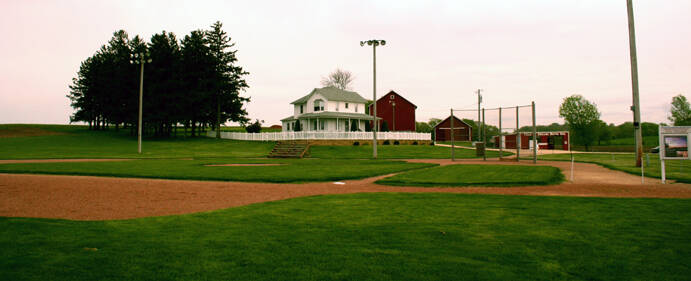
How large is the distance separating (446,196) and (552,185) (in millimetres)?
5287

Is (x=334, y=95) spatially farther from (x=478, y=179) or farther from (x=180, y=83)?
(x=478, y=179)

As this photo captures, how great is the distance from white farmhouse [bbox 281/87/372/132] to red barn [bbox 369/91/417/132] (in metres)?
11.3

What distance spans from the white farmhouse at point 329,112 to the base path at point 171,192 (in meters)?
35.6

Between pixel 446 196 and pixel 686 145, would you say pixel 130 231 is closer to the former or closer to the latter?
pixel 446 196

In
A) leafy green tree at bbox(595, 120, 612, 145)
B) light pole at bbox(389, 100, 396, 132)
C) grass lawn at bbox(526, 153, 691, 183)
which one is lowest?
grass lawn at bbox(526, 153, 691, 183)

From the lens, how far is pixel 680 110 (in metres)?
70.4

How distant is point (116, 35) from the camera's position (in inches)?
3036

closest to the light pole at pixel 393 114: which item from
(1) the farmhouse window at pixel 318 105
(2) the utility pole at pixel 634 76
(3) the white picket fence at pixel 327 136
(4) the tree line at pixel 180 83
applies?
(3) the white picket fence at pixel 327 136

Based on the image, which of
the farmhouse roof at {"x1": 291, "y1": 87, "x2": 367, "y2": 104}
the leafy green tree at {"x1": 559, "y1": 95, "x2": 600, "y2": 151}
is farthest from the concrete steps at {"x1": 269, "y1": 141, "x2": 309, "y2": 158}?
the leafy green tree at {"x1": 559, "y1": 95, "x2": 600, "y2": 151}

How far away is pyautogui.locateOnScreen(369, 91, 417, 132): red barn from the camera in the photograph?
6919cm

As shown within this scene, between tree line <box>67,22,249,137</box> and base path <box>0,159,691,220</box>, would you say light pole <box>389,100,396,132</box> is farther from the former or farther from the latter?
base path <box>0,159,691,220</box>

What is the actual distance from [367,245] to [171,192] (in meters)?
8.96

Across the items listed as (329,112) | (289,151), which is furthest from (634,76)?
(329,112)

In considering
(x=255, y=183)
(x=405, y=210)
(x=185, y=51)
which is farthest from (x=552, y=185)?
(x=185, y=51)
